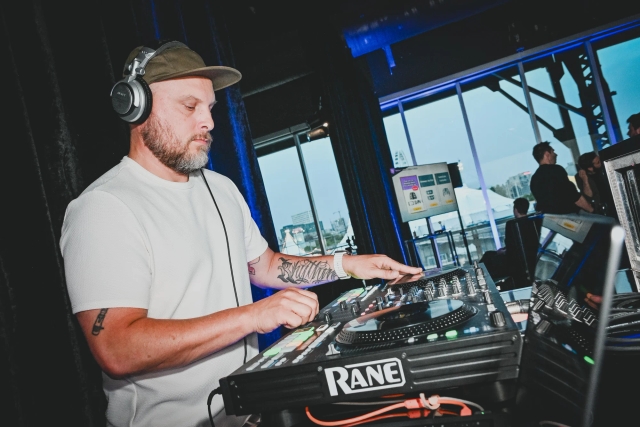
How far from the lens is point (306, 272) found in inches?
59.7

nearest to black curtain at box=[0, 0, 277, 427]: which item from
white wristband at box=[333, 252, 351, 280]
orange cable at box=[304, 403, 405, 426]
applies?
orange cable at box=[304, 403, 405, 426]

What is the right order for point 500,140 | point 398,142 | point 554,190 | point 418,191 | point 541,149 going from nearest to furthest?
1. point 554,190
2. point 541,149
3. point 418,191
4. point 500,140
5. point 398,142

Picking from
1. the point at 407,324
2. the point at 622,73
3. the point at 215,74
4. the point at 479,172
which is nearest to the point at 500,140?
the point at 479,172

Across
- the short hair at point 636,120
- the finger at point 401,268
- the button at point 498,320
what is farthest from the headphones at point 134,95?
the short hair at point 636,120

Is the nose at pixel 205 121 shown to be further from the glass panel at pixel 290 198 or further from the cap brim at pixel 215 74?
the glass panel at pixel 290 198

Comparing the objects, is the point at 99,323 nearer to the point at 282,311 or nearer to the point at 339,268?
the point at 282,311

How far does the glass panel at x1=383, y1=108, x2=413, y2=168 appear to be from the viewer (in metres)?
8.16

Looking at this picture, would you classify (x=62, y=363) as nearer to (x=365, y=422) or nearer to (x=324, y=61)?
(x=365, y=422)

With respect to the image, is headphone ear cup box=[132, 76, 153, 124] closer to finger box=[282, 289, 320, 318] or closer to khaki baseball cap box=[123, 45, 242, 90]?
khaki baseball cap box=[123, 45, 242, 90]

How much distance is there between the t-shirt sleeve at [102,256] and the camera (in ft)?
2.84

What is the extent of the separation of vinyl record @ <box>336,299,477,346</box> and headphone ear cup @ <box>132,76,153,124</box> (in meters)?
0.79

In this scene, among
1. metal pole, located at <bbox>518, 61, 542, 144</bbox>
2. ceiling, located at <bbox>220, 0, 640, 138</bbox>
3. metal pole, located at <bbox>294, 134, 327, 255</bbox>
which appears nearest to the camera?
ceiling, located at <bbox>220, 0, 640, 138</bbox>

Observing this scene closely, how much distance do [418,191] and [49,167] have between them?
5111mm

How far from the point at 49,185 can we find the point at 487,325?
105 cm
